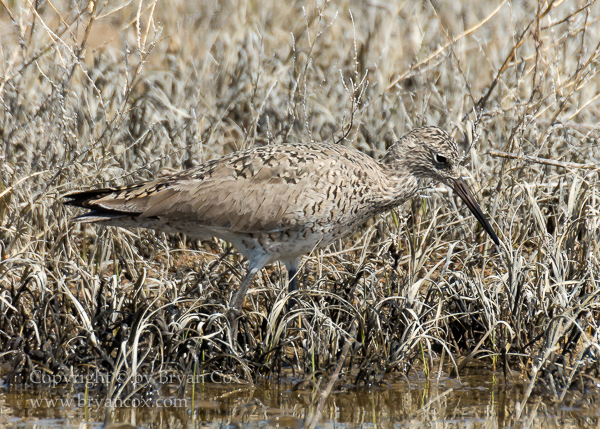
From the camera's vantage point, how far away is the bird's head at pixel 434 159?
17.4 feet

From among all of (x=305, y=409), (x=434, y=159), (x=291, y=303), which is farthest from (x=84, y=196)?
(x=434, y=159)

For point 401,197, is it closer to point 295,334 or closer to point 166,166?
point 295,334

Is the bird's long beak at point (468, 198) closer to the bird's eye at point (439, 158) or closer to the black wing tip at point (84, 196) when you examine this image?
the bird's eye at point (439, 158)

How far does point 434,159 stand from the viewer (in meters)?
5.33

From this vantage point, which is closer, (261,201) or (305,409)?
(305,409)

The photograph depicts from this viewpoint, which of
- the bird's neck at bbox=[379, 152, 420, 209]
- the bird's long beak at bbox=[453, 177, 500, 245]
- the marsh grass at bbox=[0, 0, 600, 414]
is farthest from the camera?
the bird's long beak at bbox=[453, 177, 500, 245]

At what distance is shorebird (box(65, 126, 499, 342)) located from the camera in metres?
4.92

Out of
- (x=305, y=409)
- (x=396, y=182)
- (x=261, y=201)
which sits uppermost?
(x=396, y=182)

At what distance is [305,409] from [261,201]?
1.35 metres

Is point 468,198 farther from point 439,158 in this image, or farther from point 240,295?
point 240,295

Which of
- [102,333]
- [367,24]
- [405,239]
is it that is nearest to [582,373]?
[405,239]

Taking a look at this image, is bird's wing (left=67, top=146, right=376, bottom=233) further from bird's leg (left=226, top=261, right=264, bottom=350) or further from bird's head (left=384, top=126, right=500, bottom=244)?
bird's head (left=384, top=126, right=500, bottom=244)

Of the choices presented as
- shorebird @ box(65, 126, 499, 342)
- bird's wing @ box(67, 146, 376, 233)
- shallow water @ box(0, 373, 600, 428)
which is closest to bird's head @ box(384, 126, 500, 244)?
shorebird @ box(65, 126, 499, 342)

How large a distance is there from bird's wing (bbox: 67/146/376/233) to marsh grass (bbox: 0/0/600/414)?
43 cm
